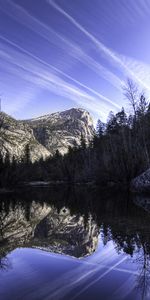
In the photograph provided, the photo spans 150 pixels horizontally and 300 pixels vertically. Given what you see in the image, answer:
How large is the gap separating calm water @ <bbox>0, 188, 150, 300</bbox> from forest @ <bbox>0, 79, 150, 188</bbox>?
2922 centimetres

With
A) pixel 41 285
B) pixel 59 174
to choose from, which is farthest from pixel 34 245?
pixel 59 174

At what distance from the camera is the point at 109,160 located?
64.9 m

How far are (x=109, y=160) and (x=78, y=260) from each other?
5453 centimetres

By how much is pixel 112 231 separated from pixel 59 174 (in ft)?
347

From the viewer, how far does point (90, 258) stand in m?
11.0

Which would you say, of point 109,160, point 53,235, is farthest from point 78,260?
point 109,160

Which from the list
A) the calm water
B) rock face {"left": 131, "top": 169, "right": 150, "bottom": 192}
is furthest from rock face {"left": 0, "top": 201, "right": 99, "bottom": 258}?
rock face {"left": 131, "top": 169, "right": 150, "bottom": 192}

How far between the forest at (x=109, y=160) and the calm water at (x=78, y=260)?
2922 cm

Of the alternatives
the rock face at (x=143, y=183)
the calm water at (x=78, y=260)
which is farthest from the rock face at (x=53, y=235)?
the rock face at (x=143, y=183)

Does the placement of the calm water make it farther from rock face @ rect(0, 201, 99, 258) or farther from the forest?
the forest

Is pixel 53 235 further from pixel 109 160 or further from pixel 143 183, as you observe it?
pixel 109 160

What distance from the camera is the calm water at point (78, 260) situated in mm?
7635

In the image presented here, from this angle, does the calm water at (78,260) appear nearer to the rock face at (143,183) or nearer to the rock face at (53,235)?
the rock face at (53,235)

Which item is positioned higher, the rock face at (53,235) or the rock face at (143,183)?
the rock face at (143,183)
